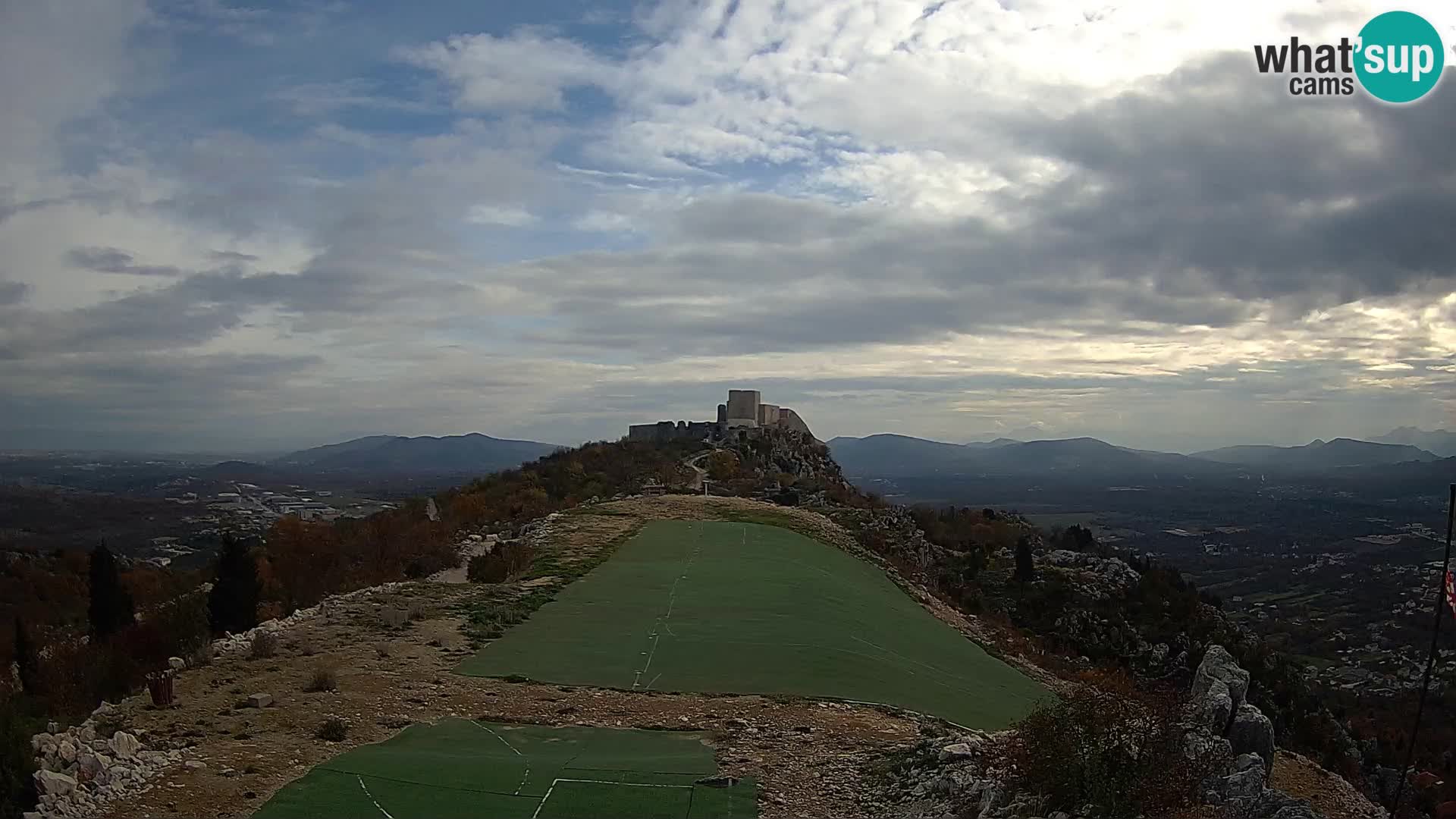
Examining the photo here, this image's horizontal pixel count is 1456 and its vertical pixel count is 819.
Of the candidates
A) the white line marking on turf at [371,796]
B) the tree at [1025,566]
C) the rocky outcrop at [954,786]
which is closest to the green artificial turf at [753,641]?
the rocky outcrop at [954,786]

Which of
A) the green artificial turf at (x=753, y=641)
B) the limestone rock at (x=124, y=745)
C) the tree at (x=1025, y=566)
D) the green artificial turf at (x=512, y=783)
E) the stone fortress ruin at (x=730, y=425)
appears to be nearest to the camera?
the green artificial turf at (x=512, y=783)

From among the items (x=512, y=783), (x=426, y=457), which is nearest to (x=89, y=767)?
(x=512, y=783)

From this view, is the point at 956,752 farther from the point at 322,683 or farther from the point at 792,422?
the point at 792,422

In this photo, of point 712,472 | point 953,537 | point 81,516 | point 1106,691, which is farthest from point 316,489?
point 1106,691

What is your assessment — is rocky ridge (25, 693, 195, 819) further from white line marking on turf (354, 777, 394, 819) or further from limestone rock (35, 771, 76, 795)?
white line marking on turf (354, 777, 394, 819)

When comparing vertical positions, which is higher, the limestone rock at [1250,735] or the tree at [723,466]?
the tree at [723,466]

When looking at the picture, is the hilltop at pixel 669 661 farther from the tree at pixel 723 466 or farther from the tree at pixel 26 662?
the tree at pixel 26 662

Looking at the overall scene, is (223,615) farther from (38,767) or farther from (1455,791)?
(1455,791)
